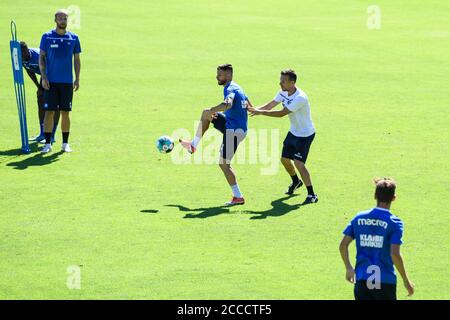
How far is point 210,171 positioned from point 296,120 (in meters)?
2.87

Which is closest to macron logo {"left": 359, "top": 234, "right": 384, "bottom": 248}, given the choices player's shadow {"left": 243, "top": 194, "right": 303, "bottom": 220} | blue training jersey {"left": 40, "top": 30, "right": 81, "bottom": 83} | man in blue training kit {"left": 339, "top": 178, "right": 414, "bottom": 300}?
man in blue training kit {"left": 339, "top": 178, "right": 414, "bottom": 300}

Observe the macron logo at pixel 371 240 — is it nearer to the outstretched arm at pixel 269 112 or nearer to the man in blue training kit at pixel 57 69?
the outstretched arm at pixel 269 112

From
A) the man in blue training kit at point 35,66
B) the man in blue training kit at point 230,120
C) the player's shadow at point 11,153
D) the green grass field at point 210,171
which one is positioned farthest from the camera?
the man in blue training kit at point 35,66

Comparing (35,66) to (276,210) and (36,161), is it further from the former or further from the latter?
(276,210)

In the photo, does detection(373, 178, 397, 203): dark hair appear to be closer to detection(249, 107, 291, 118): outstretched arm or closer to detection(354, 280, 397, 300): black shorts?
detection(354, 280, 397, 300): black shorts

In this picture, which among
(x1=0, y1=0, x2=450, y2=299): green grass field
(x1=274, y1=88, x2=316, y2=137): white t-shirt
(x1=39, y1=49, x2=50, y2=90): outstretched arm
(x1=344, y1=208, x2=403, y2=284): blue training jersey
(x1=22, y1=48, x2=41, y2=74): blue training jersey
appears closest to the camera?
(x1=344, y1=208, x2=403, y2=284): blue training jersey

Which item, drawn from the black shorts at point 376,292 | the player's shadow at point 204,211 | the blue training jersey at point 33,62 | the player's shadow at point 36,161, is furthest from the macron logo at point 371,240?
the blue training jersey at point 33,62

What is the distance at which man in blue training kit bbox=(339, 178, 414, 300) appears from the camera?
9023 mm

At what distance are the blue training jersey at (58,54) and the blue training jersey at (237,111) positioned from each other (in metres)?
4.71

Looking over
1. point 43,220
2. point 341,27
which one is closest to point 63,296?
point 43,220

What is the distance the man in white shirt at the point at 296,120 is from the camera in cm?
1514

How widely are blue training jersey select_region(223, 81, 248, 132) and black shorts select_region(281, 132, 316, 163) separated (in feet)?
3.08

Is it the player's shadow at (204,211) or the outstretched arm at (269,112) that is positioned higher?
the outstretched arm at (269,112)

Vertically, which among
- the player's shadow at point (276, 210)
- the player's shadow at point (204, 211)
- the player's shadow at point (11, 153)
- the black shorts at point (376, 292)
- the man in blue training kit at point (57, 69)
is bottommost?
the player's shadow at point (276, 210)
